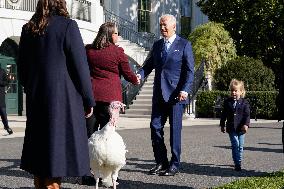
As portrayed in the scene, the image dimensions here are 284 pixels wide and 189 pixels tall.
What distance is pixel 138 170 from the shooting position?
8438 millimetres

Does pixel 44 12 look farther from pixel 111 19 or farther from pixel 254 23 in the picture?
pixel 254 23

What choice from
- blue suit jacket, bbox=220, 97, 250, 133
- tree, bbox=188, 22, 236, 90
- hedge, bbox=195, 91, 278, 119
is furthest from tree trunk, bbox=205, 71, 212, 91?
blue suit jacket, bbox=220, 97, 250, 133

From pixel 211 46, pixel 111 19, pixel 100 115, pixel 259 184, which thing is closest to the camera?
pixel 259 184

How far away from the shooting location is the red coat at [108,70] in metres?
7.17

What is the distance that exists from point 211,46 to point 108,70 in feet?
74.0

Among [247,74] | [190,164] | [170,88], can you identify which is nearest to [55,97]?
[170,88]

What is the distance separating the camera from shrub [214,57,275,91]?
1086 inches

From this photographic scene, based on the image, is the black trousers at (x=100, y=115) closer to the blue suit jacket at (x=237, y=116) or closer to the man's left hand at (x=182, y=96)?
the man's left hand at (x=182, y=96)

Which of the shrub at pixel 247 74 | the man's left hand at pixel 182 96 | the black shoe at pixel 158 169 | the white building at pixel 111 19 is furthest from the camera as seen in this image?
the shrub at pixel 247 74

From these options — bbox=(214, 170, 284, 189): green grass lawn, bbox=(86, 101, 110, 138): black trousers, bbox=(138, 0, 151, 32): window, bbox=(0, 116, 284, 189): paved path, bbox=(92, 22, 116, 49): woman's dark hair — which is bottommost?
bbox=(0, 116, 284, 189): paved path

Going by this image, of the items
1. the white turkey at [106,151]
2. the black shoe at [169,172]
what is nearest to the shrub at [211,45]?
the black shoe at [169,172]

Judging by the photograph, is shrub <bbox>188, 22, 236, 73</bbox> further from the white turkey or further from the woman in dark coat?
the woman in dark coat

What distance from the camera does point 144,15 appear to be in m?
34.5

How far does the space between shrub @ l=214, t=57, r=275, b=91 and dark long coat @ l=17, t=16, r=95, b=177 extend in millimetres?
22726
